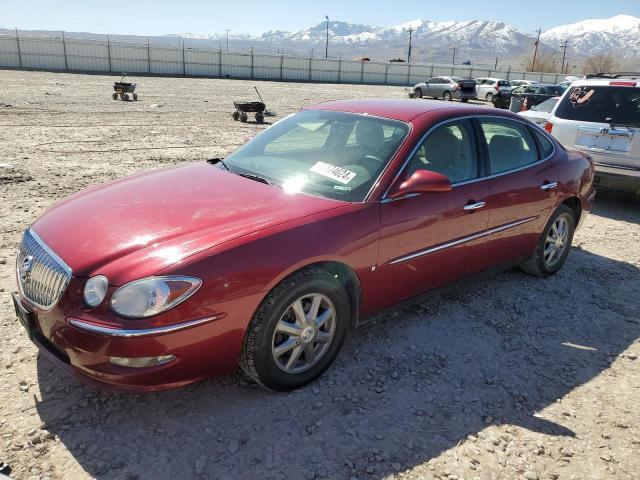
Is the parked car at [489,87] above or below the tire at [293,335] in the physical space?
above

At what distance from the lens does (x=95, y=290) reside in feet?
8.44

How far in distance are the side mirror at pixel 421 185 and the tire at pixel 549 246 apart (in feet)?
6.49

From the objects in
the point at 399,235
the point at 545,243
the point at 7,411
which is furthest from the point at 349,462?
the point at 545,243

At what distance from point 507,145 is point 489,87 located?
31.9 meters

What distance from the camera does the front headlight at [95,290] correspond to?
2.55m

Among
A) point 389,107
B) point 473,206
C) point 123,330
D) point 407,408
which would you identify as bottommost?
point 407,408

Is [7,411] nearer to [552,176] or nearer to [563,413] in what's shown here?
[563,413]

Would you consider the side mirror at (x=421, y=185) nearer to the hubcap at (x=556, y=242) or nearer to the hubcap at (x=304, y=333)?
the hubcap at (x=304, y=333)

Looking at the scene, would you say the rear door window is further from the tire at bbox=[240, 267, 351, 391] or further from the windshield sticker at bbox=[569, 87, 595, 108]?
the windshield sticker at bbox=[569, 87, 595, 108]

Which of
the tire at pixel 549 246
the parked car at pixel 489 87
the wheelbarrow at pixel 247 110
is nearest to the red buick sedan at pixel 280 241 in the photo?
the tire at pixel 549 246

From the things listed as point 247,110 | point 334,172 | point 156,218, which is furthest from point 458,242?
point 247,110

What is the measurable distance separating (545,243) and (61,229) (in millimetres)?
4136

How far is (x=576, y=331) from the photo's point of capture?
13.7ft

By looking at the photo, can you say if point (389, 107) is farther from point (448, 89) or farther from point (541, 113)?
point (448, 89)
